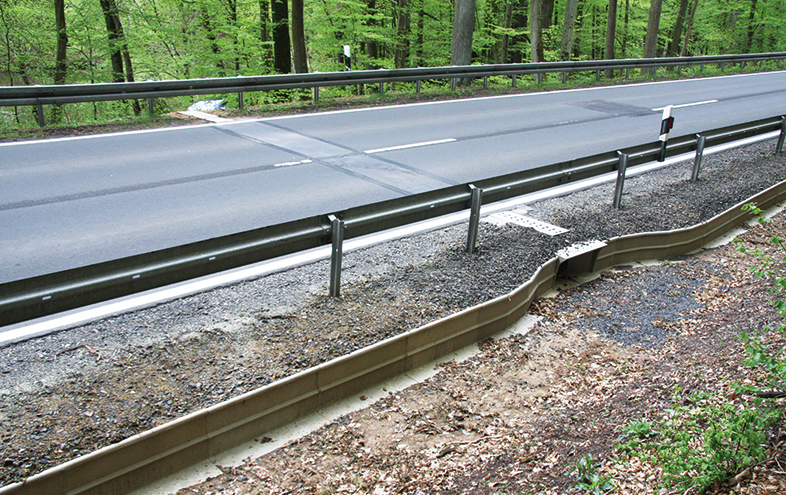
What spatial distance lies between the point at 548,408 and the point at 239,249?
2.82m

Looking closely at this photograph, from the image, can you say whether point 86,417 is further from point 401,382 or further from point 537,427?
point 537,427

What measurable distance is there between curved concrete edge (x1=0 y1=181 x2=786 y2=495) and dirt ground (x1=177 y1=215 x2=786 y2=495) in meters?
0.20

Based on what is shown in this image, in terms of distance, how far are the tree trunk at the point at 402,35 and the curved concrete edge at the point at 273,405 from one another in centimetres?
2699

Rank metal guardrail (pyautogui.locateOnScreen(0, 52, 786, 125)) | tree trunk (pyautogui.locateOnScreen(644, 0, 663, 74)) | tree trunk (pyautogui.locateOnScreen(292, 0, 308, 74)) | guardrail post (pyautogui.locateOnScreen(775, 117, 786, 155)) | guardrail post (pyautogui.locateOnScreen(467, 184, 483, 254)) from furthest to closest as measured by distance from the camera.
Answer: tree trunk (pyautogui.locateOnScreen(644, 0, 663, 74))
tree trunk (pyautogui.locateOnScreen(292, 0, 308, 74))
guardrail post (pyautogui.locateOnScreen(775, 117, 786, 155))
metal guardrail (pyautogui.locateOnScreen(0, 52, 786, 125))
guardrail post (pyautogui.locateOnScreen(467, 184, 483, 254))

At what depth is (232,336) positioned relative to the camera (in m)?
5.01

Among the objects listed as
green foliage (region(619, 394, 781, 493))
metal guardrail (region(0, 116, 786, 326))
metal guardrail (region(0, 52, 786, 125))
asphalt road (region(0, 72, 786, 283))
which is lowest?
green foliage (region(619, 394, 781, 493))

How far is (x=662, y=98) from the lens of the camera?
63.7 ft

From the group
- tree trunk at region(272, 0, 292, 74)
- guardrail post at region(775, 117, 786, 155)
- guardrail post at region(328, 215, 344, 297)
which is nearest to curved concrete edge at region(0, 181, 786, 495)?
guardrail post at region(328, 215, 344, 297)

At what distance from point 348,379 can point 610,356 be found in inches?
97.2

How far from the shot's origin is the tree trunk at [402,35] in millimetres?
31520

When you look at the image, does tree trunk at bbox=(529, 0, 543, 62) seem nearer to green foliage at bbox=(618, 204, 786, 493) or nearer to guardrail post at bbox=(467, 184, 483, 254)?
guardrail post at bbox=(467, 184, 483, 254)

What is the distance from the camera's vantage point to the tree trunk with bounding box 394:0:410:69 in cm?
3152

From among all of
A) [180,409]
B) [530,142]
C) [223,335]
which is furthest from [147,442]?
[530,142]

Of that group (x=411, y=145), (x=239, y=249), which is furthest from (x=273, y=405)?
(x=411, y=145)
